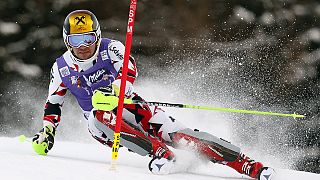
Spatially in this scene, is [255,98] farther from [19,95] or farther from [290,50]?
[19,95]

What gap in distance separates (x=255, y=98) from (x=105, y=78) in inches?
122

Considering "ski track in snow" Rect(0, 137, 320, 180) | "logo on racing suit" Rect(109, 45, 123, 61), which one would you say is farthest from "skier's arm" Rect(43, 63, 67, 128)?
"logo on racing suit" Rect(109, 45, 123, 61)

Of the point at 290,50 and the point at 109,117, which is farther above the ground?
the point at 290,50

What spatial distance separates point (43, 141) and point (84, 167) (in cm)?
85

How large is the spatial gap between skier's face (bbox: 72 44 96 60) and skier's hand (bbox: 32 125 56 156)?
498mm

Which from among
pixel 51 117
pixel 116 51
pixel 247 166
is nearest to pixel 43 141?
pixel 51 117

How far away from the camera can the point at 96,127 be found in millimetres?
3961

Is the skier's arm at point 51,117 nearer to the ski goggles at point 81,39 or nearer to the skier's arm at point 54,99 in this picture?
the skier's arm at point 54,99

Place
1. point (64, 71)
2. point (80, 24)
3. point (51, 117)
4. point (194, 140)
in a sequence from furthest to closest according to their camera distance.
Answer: point (51, 117) < point (64, 71) < point (80, 24) < point (194, 140)

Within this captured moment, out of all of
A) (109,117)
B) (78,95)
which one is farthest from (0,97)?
(109,117)

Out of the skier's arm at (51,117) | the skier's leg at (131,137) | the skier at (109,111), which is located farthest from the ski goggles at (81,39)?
the skier's leg at (131,137)

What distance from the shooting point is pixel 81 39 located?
4.12 m

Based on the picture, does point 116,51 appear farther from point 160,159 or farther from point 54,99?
point 160,159

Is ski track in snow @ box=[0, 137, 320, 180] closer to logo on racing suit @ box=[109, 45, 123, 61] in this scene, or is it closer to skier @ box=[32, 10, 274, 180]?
skier @ box=[32, 10, 274, 180]
